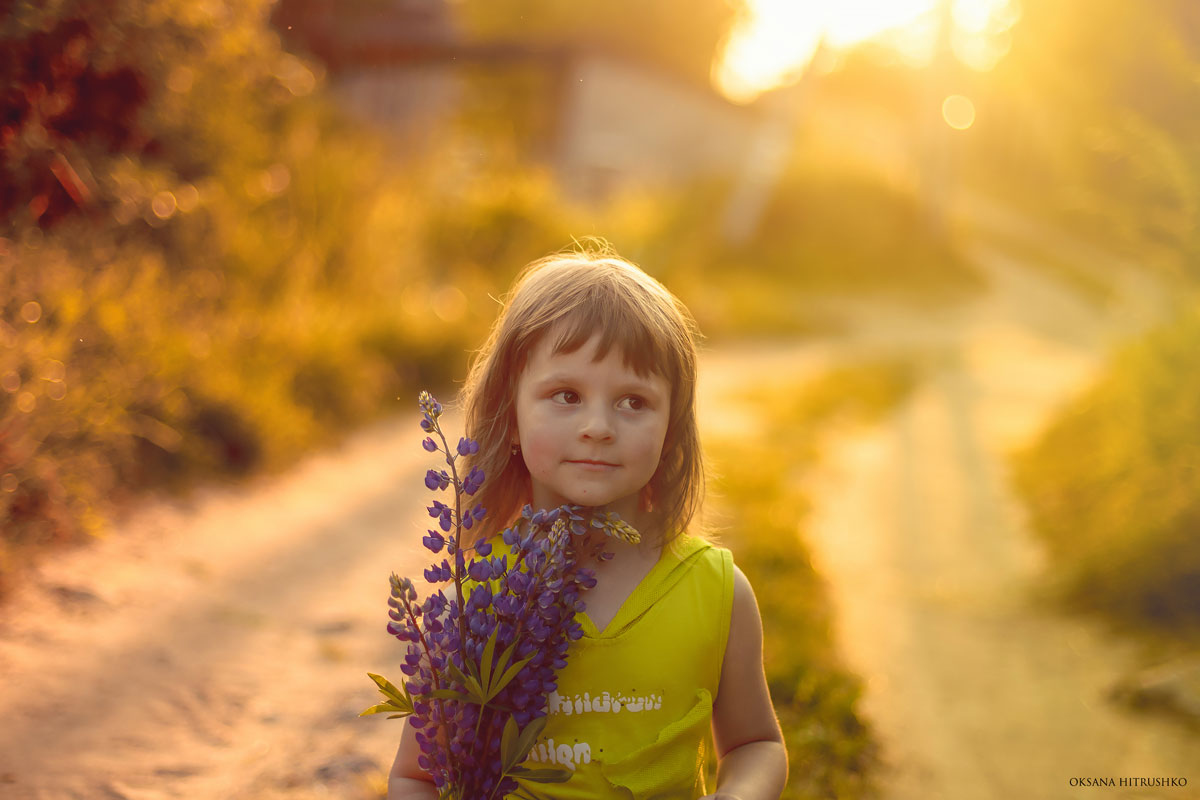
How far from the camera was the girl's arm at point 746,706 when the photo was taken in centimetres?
169

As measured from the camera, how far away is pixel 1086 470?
5.47 metres

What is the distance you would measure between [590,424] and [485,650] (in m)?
0.39

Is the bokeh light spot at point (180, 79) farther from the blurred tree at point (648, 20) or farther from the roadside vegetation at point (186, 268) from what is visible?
the blurred tree at point (648, 20)

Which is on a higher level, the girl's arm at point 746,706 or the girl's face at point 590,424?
the girl's face at point 590,424

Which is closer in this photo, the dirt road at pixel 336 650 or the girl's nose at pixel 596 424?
the girl's nose at pixel 596 424

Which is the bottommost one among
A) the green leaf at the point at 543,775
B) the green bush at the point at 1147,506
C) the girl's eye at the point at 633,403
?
the green leaf at the point at 543,775

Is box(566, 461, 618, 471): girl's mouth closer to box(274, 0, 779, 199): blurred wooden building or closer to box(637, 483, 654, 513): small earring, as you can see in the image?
box(637, 483, 654, 513): small earring

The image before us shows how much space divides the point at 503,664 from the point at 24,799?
5.07ft

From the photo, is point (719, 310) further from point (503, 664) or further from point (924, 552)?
point (503, 664)

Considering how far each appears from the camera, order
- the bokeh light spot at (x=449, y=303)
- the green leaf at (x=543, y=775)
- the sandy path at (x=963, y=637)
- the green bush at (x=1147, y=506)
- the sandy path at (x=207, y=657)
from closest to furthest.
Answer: the green leaf at (x=543, y=775)
the sandy path at (x=207, y=657)
the sandy path at (x=963, y=637)
the green bush at (x=1147, y=506)
the bokeh light spot at (x=449, y=303)

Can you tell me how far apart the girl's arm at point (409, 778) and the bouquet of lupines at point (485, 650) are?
0.11 metres

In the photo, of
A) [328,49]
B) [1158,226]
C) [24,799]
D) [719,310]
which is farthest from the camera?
[719,310]

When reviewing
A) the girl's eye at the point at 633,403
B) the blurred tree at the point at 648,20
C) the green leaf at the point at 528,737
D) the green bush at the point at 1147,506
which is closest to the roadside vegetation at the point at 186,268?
the girl's eye at the point at 633,403

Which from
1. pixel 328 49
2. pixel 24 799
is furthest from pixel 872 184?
pixel 24 799
